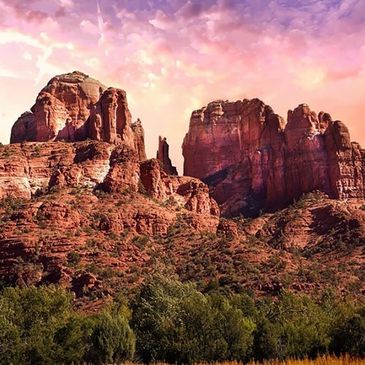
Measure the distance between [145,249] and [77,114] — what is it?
38471mm

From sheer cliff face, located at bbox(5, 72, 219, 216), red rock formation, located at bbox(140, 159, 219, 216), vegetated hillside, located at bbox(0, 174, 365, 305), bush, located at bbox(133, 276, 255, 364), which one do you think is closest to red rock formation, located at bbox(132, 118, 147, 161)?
sheer cliff face, located at bbox(5, 72, 219, 216)

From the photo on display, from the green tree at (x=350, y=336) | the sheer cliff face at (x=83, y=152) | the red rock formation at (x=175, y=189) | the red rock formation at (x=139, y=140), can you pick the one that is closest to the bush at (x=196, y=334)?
the green tree at (x=350, y=336)

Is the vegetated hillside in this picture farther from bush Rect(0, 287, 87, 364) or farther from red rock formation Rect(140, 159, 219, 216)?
bush Rect(0, 287, 87, 364)

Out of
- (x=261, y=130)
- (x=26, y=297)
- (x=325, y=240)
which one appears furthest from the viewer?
(x=261, y=130)

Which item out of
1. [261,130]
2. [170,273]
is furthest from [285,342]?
Result: [261,130]

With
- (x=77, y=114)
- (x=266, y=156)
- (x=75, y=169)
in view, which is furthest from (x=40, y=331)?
(x=266, y=156)

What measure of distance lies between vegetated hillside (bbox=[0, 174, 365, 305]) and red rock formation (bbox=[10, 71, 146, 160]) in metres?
17.6

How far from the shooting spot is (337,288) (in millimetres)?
74688

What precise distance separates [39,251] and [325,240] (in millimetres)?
48285

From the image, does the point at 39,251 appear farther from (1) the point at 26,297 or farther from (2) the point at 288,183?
(2) the point at 288,183

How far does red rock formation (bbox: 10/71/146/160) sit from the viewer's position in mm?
109062

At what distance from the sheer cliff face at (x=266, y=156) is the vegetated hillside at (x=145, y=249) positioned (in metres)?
24.5

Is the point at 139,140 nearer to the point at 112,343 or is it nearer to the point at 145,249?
the point at 145,249

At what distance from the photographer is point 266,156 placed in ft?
451
